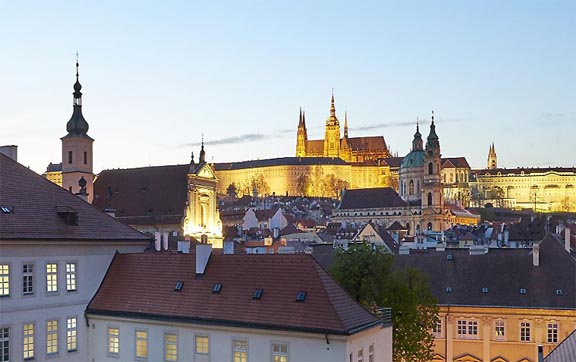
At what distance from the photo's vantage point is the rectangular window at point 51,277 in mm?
26875

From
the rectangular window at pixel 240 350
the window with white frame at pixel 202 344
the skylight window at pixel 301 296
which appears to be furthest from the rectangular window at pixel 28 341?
the skylight window at pixel 301 296

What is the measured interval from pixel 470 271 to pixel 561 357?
70.8ft

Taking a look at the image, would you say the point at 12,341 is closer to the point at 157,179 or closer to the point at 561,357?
the point at 561,357

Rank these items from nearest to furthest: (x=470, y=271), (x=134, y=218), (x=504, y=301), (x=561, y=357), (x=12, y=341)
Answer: (x=561, y=357), (x=12, y=341), (x=504, y=301), (x=470, y=271), (x=134, y=218)

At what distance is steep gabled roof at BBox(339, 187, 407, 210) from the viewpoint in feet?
484

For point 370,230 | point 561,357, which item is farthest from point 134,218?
point 561,357

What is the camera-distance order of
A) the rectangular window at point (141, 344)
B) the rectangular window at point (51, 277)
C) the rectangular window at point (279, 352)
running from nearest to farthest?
the rectangular window at point (279, 352), the rectangular window at point (141, 344), the rectangular window at point (51, 277)

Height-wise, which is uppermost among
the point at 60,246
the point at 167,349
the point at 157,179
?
the point at 157,179

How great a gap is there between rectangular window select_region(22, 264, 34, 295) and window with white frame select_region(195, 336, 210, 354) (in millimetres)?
6520

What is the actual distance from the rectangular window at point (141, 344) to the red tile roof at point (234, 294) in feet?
2.32

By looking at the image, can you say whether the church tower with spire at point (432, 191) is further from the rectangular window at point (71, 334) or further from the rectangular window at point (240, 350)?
the rectangular window at point (240, 350)

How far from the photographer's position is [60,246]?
27.2 metres

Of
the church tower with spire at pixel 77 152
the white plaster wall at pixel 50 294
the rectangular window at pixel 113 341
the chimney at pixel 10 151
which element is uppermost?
the church tower with spire at pixel 77 152

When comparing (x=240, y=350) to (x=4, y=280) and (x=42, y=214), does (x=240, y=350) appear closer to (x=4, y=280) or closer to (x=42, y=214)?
(x=4, y=280)
